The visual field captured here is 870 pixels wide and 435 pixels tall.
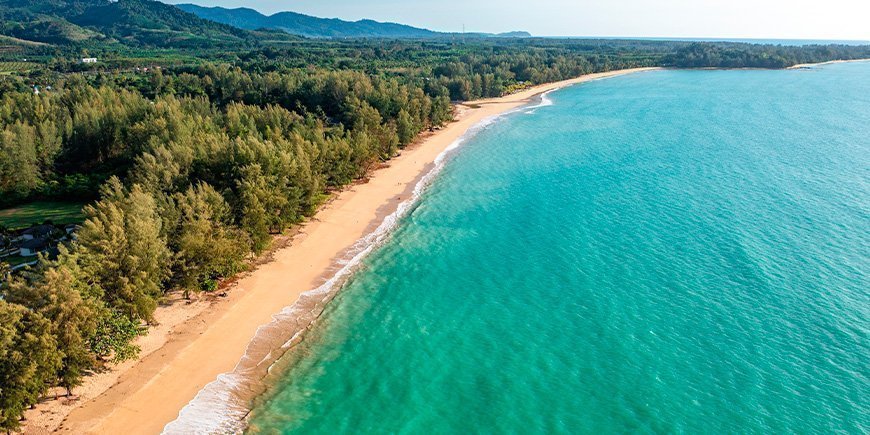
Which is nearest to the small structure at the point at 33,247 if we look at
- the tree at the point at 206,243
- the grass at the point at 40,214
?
the grass at the point at 40,214

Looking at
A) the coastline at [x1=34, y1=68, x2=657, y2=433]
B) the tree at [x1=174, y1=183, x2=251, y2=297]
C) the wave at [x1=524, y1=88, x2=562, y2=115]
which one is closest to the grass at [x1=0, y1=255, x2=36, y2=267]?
the tree at [x1=174, y1=183, x2=251, y2=297]

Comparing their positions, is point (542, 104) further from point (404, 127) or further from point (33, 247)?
point (33, 247)

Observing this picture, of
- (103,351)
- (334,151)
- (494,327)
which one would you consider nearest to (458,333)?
(494,327)

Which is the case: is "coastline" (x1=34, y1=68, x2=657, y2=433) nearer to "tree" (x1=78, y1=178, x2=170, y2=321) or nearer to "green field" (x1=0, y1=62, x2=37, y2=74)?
"tree" (x1=78, y1=178, x2=170, y2=321)

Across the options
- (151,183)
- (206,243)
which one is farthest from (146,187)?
(206,243)

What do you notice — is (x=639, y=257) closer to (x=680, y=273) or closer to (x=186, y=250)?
(x=680, y=273)

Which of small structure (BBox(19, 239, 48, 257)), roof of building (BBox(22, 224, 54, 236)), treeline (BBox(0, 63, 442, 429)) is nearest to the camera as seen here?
treeline (BBox(0, 63, 442, 429))

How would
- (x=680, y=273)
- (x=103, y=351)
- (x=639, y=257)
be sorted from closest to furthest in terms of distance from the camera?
(x=103, y=351) < (x=680, y=273) < (x=639, y=257)
